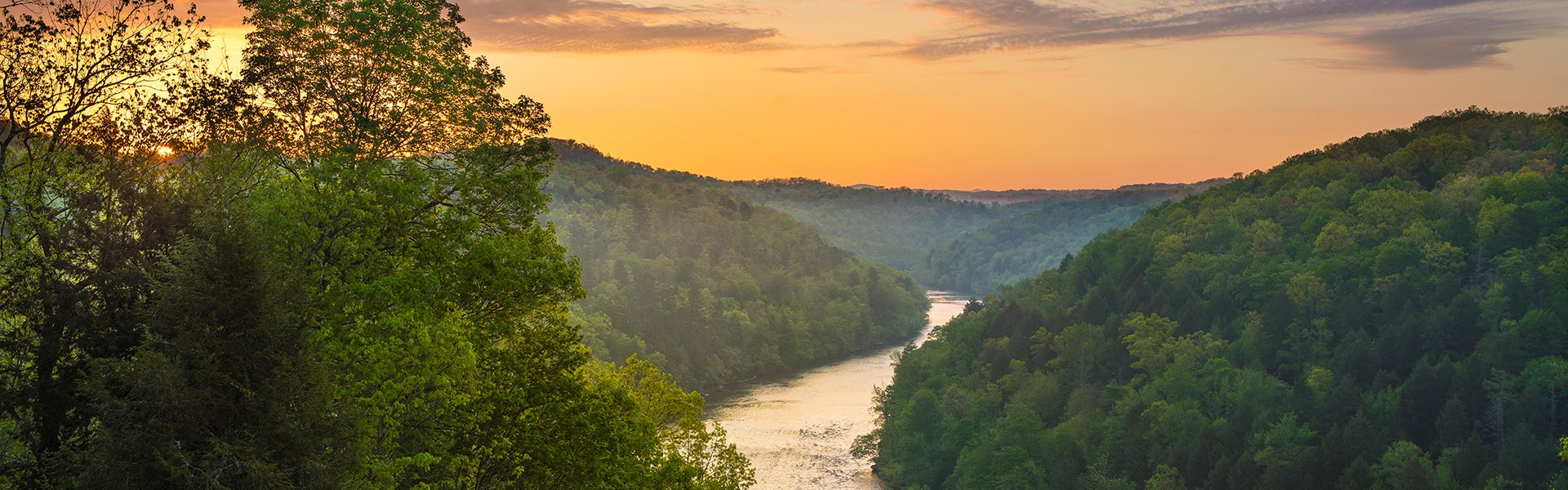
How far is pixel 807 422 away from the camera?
81500 millimetres

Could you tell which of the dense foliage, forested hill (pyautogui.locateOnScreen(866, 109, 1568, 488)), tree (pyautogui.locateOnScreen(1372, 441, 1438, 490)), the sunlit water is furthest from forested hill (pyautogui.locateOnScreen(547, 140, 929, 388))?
the dense foliage

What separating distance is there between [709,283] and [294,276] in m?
130

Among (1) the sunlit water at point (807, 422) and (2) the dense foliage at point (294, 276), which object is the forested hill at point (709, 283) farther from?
(2) the dense foliage at point (294, 276)

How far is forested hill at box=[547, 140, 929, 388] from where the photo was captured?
11894 centimetres

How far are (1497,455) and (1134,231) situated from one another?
5001 cm

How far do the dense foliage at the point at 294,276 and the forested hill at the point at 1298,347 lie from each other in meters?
46.9

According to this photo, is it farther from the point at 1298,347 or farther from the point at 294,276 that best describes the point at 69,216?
the point at 1298,347

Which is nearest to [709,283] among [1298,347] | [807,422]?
[807,422]

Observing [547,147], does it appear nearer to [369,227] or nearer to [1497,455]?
[369,227]

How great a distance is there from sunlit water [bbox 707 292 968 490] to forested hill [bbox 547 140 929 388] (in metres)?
9.13

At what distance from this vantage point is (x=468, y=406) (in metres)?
17.9

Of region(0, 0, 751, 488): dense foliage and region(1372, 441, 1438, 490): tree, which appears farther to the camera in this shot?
region(1372, 441, 1438, 490): tree

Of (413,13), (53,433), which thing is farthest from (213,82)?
(53,433)

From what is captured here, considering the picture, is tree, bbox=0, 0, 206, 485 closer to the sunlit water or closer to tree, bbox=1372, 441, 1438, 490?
the sunlit water
